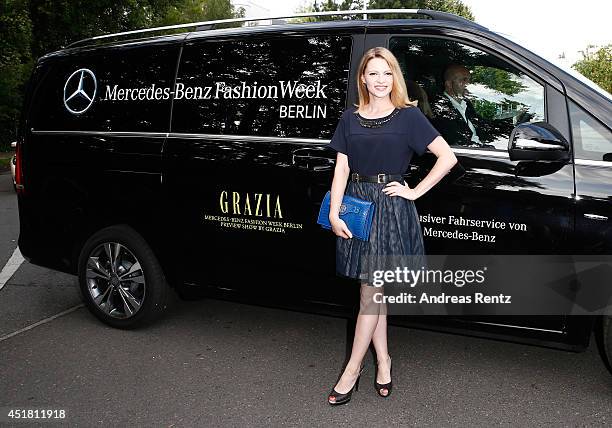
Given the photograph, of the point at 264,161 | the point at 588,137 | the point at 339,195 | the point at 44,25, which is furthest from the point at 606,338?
the point at 44,25

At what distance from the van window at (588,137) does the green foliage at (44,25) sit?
1874 centimetres

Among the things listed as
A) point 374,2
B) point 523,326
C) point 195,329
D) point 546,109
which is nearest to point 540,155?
point 546,109

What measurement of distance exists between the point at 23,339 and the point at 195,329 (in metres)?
1.10

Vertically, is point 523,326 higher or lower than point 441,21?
lower

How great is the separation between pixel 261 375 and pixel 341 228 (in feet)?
3.57

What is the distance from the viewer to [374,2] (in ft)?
121

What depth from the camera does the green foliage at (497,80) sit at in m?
3.19

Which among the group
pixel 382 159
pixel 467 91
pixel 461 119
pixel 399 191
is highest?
pixel 467 91

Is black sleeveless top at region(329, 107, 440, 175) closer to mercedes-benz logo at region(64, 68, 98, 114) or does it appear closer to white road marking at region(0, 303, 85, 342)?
mercedes-benz logo at region(64, 68, 98, 114)

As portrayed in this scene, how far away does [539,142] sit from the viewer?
9.64ft

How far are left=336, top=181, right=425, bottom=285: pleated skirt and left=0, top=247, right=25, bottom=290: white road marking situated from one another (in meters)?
3.65

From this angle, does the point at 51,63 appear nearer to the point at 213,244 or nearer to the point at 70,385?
the point at 213,244

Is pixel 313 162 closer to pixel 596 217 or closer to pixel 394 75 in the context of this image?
pixel 394 75

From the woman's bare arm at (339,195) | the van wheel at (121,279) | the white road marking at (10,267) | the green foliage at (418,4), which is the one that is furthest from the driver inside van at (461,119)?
the green foliage at (418,4)
